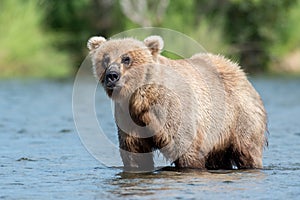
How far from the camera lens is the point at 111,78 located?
8.00 metres

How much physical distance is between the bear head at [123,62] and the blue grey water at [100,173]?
0.97 m

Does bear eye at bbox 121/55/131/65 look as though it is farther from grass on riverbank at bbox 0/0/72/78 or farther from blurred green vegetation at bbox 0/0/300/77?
grass on riverbank at bbox 0/0/72/78

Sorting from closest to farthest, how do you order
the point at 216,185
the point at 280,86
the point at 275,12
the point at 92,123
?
the point at 216,185 < the point at 92,123 < the point at 280,86 < the point at 275,12

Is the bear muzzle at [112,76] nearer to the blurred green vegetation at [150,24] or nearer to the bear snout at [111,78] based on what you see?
the bear snout at [111,78]

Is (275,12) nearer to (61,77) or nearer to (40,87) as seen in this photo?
(61,77)

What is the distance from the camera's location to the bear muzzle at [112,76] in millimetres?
7996

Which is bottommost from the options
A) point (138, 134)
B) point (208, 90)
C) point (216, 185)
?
point (216, 185)

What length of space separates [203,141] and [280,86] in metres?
15.9

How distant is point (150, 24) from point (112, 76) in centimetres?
2148

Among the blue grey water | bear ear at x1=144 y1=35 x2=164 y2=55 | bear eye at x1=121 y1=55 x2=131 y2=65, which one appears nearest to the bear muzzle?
bear eye at x1=121 y1=55 x2=131 y2=65

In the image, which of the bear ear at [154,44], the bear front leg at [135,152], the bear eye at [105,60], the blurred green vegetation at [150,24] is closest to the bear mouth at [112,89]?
the bear eye at [105,60]

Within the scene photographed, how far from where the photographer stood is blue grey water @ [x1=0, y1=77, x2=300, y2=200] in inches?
301

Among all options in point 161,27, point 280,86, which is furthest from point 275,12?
point 280,86

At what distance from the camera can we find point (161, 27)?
30125 millimetres
